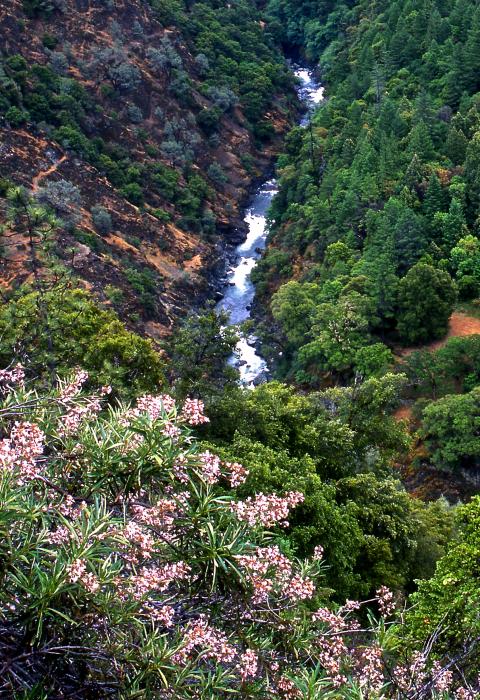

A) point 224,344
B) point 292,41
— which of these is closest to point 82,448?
point 224,344

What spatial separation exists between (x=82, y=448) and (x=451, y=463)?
2579cm

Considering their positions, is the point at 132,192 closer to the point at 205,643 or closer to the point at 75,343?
the point at 75,343

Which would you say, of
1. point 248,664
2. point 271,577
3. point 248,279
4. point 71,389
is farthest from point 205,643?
point 248,279

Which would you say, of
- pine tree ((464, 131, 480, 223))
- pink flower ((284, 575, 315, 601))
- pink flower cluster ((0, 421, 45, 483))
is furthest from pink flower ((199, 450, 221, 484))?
pine tree ((464, 131, 480, 223))

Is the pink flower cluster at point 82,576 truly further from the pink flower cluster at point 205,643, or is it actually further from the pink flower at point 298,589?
the pink flower at point 298,589

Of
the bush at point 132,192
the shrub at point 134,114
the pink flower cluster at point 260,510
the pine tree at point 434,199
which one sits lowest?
the bush at point 132,192

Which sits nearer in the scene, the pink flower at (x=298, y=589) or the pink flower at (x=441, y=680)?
the pink flower at (x=298, y=589)

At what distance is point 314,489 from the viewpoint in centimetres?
1670

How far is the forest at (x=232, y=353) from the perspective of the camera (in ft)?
21.4

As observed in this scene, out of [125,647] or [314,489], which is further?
[314,489]

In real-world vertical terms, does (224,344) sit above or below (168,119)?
above

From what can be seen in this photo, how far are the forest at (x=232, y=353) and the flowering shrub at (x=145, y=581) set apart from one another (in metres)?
0.03

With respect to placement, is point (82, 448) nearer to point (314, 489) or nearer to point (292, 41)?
point (314, 489)

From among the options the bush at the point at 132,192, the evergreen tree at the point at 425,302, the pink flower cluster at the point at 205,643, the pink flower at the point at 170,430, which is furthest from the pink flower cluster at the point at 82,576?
the bush at the point at 132,192
